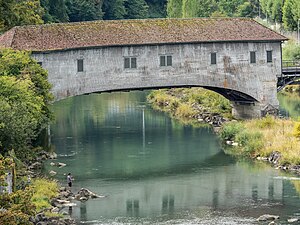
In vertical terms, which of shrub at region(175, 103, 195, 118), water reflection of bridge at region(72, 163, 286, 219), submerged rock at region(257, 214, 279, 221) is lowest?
submerged rock at region(257, 214, 279, 221)

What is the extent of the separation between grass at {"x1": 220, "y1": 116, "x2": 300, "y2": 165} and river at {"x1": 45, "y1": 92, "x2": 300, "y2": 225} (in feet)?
3.04

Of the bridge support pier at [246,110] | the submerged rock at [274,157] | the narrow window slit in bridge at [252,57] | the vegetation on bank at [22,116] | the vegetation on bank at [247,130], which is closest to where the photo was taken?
the vegetation on bank at [22,116]

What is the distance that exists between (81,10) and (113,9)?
7272 millimetres

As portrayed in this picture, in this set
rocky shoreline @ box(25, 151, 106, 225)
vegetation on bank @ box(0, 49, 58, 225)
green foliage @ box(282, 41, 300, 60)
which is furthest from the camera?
green foliage @ box(282, 41, 300, 60)

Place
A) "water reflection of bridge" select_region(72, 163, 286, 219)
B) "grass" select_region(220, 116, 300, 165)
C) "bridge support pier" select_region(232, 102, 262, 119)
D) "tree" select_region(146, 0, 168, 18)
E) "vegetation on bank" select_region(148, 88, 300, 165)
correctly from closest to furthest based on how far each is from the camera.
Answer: "water reflection of bridge" select_region(72, 163, 286, 219), "grass" select_region(220, 116, 300, 165), "vegetation on bank" select_region(148, 88, 300, 165), "bridge support pier" select_region(232, 102, 262, 119), "tree" select_region(146, 0, 168, 18)

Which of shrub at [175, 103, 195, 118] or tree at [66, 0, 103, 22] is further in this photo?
tree at [66, 0, 103, 22]

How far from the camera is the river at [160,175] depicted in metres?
32.0

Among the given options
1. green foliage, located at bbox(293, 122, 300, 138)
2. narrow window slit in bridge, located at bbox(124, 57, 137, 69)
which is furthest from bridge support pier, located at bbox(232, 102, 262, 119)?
green foliage, located at bbox(293, 122, 300, 138)

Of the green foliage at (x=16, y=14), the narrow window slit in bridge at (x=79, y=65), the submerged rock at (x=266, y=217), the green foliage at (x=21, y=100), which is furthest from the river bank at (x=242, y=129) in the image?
the green foliage at (x=16, y=14)

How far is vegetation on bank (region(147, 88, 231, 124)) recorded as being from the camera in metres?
54.2

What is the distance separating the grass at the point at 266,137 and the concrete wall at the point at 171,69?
256 cm

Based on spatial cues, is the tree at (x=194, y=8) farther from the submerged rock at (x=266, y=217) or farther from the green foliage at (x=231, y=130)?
the submerged rock at (x=266, y=217)

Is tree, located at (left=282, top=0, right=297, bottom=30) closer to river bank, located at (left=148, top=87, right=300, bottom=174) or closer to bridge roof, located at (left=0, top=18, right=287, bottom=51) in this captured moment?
river bank, located at (left=148, top=87, right=300, bottom=174)

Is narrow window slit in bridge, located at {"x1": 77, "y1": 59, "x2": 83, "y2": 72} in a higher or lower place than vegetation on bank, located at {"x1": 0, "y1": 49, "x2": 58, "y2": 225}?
higher
